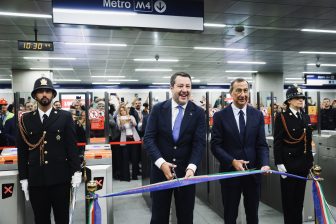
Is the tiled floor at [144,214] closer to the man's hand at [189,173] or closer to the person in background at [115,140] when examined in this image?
the man's hand at [189,173]

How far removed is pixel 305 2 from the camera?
241 inches

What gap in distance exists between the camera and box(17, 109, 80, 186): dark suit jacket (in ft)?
8.70

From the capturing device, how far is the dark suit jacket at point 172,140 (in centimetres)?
246

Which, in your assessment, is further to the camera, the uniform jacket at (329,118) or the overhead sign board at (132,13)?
the uniform jacket at (329,118)

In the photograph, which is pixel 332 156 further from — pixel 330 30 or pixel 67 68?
pixel 67 68

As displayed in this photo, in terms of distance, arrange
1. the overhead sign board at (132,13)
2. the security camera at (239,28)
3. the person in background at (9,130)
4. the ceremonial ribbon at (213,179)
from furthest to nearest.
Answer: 1. the security camera at (239,28)
2. the person in background at (9,130)
3. the overhead sign board at (132,13)
4. the ceremonial ribbon at (213,179)

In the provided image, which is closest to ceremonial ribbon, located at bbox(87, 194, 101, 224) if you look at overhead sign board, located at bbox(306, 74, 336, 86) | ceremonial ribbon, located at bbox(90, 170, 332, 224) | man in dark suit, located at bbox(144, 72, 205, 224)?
ceremonial ribbon, located at bbox(90, 170, 332, 224)

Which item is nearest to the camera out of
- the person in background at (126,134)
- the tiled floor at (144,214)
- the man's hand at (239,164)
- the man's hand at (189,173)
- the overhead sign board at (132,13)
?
the man's hand at (189,173)

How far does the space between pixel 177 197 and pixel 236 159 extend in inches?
26.3

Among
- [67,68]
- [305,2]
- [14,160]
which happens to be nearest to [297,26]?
[305,2]

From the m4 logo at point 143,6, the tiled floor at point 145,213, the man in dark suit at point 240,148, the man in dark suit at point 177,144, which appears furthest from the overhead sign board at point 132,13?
the tiled floor at point 145,213

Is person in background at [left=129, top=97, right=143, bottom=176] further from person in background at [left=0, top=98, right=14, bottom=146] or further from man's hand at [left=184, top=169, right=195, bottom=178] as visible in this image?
man's hand at [left=184, top=169, right=195, bottom=178]

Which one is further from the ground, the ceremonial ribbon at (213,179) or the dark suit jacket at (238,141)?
the dark suit jacket at (238,141)

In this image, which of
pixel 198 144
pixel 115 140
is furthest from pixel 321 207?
pixel 115 140
